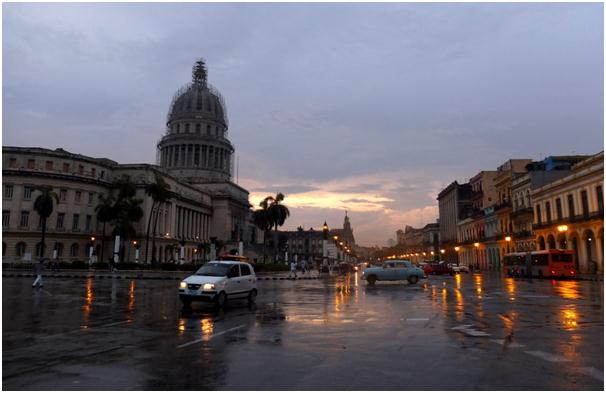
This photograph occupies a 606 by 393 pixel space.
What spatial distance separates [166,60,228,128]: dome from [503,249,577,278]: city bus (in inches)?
3795

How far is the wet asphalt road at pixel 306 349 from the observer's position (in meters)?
6.97

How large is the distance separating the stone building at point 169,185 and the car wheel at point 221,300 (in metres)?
50.3

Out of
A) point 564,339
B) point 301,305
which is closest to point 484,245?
point 301,305

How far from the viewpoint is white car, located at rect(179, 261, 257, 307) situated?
55.0 feet

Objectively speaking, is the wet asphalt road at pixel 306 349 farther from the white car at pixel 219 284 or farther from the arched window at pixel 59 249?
the arched window at pixel 59 249

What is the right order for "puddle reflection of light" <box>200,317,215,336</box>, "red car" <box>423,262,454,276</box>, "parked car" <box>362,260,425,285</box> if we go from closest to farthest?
"puddle reflection of light" <box>200,317,215,336</box>
"parked car" <box>362,260,425,285</box>
"red car" <box>423,262,454,276</box>

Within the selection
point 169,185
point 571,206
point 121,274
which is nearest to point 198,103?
point 169,185

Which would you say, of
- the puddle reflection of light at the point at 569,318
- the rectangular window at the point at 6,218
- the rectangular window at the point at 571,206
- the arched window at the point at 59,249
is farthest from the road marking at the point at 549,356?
the rectangular window at the point at 6,218

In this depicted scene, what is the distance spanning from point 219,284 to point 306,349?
8.42 metres

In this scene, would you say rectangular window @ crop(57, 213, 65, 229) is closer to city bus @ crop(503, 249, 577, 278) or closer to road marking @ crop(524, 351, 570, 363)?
city bus @ crop(503, 249, 577, 278)

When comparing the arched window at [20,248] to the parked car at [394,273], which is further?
the arched window at [20,248]

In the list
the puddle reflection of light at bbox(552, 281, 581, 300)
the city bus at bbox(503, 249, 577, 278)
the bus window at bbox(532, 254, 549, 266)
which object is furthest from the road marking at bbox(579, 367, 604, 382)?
the bus window at bbox(532, 254, 549, 266)

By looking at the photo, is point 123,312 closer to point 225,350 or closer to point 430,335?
point 225,350

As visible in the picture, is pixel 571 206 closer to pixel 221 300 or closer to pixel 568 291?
pixel 568 291
